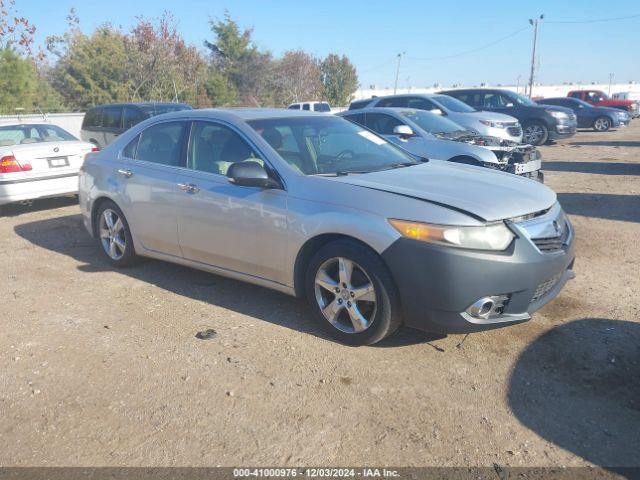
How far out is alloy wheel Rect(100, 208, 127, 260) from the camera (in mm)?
5688

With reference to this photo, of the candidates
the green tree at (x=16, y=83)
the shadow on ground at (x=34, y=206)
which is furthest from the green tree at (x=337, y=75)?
the shadow on ground at (x=34, y=206)

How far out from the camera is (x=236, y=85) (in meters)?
47.1

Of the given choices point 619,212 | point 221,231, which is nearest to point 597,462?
point 221,231

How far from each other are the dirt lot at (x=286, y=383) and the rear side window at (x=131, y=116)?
7.53 meters

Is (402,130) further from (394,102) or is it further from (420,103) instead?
(394,102)

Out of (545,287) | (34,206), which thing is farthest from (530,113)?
(545,287)

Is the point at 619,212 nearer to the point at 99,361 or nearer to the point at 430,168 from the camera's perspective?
the point at 430,168

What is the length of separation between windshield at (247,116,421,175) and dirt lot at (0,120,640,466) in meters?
1.18

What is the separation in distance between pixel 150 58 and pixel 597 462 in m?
37.3

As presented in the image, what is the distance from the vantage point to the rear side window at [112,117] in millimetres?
12672

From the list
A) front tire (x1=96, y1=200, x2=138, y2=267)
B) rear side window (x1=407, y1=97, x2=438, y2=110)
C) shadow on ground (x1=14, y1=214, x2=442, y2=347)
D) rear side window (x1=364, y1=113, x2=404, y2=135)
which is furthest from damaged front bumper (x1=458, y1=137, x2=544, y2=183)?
front tire (x1=96, y1=200, x2=138, y2=267)

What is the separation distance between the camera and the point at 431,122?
378 inches

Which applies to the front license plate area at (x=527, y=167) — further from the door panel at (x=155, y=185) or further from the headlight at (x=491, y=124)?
the door panel at (x=155, y=185)

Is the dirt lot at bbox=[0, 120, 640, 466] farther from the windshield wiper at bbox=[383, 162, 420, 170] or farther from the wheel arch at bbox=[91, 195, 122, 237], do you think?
the windshield wiper at bbox=[383, 162, 420, 170]
